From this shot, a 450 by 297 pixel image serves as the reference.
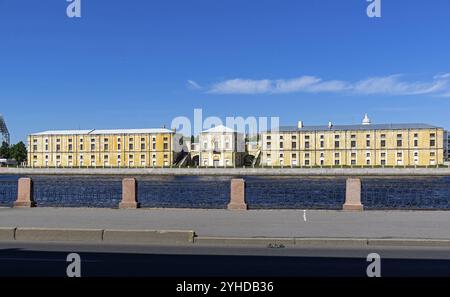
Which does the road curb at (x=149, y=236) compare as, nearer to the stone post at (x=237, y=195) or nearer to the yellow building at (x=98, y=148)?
the stone post at (x=237, y=195)

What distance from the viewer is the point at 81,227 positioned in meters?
13.7

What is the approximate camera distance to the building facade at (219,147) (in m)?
139

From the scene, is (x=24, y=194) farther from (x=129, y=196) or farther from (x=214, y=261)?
(x=214, y=261)

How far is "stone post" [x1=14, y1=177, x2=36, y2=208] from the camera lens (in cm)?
1995

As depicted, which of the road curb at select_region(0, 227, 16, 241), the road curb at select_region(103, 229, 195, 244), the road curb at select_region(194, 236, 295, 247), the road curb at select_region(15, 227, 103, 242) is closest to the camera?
the road curb at select_region(194, 236, 295, 247)

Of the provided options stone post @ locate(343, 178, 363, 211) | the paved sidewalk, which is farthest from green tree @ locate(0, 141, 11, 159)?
stone post @ locate(343, 178, 363, 211)

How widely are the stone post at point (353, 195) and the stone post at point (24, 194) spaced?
12082 mm

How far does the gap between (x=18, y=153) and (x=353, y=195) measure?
172381 millimetres

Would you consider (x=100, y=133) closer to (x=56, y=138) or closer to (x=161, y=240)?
(x=56, y=138)

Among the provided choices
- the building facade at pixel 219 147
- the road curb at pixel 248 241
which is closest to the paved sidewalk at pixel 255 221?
the road curb at pixel 248 241

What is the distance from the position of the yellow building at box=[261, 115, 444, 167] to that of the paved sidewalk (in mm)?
122268

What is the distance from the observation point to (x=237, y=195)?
18.5m

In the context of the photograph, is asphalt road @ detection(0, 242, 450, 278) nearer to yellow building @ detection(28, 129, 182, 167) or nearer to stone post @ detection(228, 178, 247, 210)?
stone post @ detection(228, 178, 247, 210)
